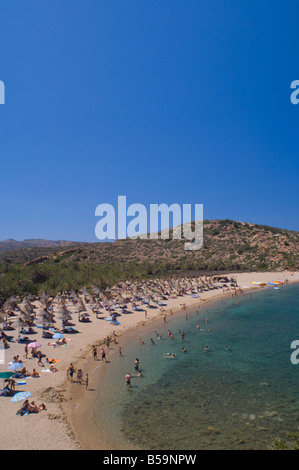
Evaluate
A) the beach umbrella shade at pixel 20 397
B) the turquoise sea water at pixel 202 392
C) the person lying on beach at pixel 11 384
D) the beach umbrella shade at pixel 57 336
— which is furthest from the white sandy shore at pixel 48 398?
the turquoise sea water at pixel 202 392

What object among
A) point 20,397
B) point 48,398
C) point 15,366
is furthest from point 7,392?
point 15,366

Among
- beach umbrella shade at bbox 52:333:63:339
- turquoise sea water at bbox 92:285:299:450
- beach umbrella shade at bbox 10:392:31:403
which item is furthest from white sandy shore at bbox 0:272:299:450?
turquoise sea water at bbox 92:285:299:450

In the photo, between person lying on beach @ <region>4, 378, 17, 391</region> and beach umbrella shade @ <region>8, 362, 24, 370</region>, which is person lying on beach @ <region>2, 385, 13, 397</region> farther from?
beach umbrella shade @ <region>8, 362, 24, 370</region>

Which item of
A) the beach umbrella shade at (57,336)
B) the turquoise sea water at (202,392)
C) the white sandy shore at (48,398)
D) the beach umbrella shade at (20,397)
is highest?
the beach umbrella shade at (57,336)

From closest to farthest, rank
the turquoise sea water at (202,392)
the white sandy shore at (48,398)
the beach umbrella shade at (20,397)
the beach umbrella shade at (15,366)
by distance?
1. the white sandy shore at (48,398)
2. the turquoise sea water at (202,392)
3. the beach umbrella shade at (20,397)
4. the beach umbrella shade at (15,366)

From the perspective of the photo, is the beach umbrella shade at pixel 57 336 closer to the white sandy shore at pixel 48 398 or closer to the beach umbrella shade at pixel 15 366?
the white sandy shore at pixel 48 398

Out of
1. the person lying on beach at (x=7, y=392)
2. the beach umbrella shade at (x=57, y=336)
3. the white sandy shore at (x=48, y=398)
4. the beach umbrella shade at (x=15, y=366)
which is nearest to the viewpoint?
the white sandy shore at (x=48, y=398)
